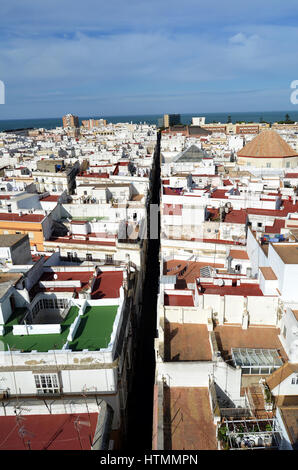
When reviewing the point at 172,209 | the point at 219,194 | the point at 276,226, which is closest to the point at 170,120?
the point at 219,194

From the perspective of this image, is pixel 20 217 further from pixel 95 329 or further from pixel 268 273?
pixel 268 273

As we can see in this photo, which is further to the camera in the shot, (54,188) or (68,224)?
(54,188)

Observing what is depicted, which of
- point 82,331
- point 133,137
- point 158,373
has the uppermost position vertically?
point 133,137

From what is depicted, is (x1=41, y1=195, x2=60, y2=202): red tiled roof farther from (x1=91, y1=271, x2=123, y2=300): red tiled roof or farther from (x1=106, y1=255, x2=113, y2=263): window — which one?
(x1=91, y1=271, x2=123, y2=300): red tiled roof

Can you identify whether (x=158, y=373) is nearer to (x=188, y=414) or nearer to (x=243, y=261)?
(x=188, y=414)

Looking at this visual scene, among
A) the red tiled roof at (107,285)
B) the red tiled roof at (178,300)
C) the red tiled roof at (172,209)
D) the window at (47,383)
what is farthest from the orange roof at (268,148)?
the window at (47,383)

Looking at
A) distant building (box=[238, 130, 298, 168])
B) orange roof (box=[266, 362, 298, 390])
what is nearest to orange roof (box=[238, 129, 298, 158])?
distant building (box=[238, 130, 298, 168])

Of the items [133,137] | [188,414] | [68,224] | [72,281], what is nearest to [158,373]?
[188,414]
